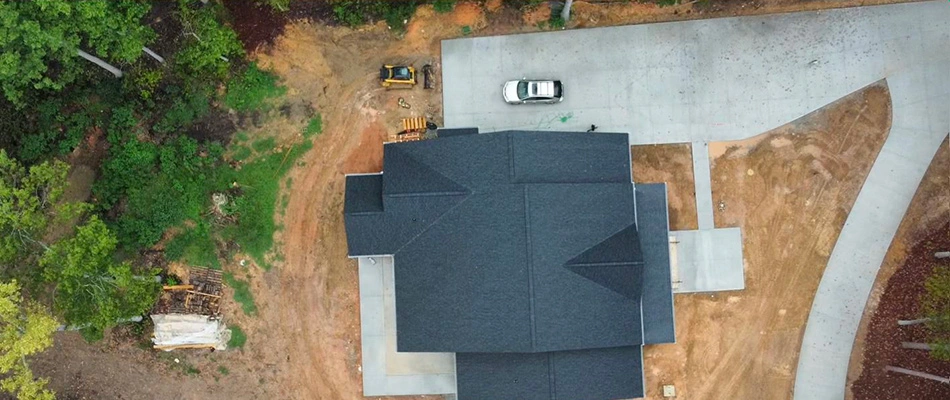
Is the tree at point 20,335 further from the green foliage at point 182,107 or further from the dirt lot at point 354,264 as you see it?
the green foliage at point 182,107

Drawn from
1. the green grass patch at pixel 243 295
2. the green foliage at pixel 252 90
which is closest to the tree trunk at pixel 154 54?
the green foliage at pixel 252 90

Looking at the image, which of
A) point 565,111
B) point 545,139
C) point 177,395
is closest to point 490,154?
point 545,139

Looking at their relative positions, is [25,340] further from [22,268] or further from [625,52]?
[625,52]

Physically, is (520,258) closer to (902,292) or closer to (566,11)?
(566,11)

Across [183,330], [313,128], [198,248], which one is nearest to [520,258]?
[313,128]

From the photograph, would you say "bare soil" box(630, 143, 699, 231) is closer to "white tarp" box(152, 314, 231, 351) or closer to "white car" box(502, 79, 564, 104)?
"white car" box(502, 79, 564, 104)

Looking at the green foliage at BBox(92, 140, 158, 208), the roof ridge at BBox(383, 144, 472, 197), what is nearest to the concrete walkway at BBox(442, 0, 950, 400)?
the roof ridge at BBox(383, 144, 472, 197)

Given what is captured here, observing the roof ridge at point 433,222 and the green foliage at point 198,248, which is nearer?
the roof ridge at point 433,222
